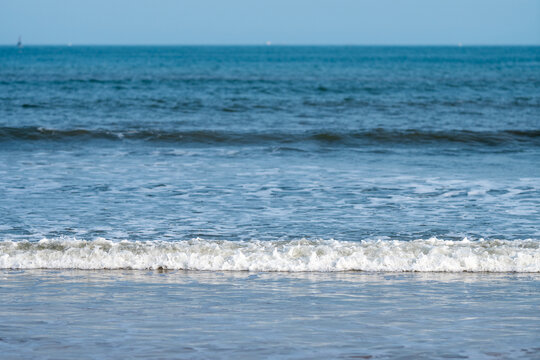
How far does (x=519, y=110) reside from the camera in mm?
30266

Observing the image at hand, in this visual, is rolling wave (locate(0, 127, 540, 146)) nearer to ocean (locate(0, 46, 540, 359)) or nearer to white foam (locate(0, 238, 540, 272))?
ocean (locate(0, 46, 540, 359))

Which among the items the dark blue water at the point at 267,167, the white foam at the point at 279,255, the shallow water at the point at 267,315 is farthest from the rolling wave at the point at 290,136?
the shallow water at the point at 267,315

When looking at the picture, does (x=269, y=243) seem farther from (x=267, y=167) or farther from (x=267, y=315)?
(x=267, y=167)

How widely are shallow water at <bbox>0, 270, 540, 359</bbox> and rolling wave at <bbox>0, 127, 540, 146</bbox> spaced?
13.2m

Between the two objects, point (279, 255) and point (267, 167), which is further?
point (267, 167)

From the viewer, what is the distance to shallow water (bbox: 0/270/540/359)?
218 inches

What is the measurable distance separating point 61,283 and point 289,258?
2.67m

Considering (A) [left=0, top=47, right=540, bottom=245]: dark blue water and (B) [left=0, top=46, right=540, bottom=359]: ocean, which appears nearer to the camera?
(B) [left=0, top=46, right=540, bottom=359]: ocean

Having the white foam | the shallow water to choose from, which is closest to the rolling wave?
the white foam

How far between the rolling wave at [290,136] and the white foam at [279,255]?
469 inches

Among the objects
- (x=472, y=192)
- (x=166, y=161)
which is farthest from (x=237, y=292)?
(x=166, y=161)

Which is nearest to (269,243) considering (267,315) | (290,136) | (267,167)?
(267,315)

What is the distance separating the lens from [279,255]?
28.1ft

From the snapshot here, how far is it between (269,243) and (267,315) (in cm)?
278
